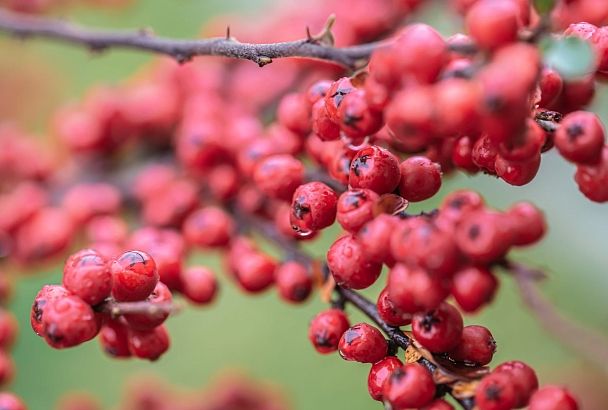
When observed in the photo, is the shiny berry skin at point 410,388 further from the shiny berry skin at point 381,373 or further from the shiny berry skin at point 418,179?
the shiny berry skin at point 418,179

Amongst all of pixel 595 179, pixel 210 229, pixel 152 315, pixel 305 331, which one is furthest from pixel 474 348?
pixel 305 331

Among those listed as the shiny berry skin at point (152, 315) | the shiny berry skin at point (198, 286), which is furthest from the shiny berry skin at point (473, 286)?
the shiny berry skin at point (198, 286)

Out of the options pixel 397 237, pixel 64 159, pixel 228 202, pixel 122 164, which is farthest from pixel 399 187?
pixel 64 159

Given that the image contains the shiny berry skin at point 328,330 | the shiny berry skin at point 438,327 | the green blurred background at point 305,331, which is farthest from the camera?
the green blurred background at point 305,331

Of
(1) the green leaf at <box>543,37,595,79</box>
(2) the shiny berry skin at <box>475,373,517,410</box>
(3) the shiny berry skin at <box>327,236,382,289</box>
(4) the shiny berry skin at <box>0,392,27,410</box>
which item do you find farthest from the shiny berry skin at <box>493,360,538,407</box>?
(4) the shiny berry skin at <box>0,392,27,410</box>

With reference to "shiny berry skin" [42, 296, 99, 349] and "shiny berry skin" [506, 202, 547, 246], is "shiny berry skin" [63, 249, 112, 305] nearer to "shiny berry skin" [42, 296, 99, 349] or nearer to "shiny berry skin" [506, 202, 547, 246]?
"shiny berry skin" [42, 296, 99, 349]

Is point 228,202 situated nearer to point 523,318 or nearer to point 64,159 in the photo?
point 64,159
